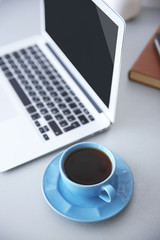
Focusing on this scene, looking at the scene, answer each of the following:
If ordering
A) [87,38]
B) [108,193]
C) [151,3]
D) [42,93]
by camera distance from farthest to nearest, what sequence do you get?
[151,3] < [42,93] < [87,38] < [108,193]

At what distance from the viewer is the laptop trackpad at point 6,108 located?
2.59ft

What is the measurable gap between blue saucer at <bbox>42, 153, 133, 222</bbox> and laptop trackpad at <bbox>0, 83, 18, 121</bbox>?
7.1 inches

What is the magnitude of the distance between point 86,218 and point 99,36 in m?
0.34

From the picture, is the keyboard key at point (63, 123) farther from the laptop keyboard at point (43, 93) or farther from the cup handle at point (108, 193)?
the cup handle at point (108, 193)

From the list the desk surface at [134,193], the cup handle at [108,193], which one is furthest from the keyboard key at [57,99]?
the cup handle at [108,193]

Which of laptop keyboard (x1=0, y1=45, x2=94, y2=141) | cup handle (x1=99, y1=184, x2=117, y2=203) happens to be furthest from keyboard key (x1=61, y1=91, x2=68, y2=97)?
cup handle (x1=99, y1=184, x2=117, y2=203)

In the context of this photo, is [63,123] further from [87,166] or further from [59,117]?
[87,166]

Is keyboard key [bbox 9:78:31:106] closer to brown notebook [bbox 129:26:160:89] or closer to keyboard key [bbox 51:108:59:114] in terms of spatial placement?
keyboard key [bbox 51:108:59:114]

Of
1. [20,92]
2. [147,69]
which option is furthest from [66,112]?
[147,69]

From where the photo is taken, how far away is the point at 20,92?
0.84 metres

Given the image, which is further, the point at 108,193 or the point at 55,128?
the point at 55,128

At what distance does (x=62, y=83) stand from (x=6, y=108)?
5.9 inches

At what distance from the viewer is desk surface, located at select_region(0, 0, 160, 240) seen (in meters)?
0.61

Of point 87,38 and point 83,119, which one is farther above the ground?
point 87,38
